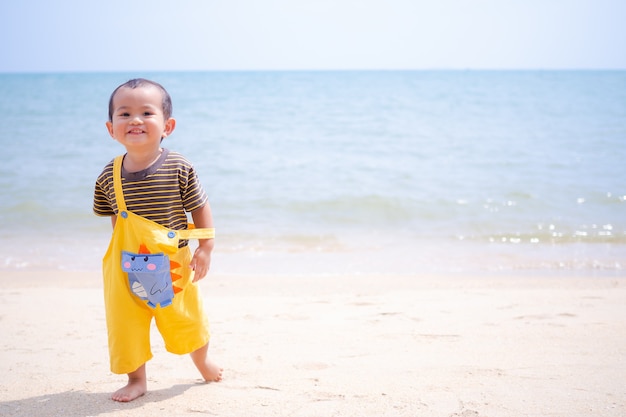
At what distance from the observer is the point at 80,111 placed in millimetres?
20062

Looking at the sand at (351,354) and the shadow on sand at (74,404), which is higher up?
the shadow on sand at (74,404)

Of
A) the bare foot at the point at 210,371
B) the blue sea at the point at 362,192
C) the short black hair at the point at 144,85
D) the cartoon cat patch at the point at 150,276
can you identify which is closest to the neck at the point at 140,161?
the short black hair at the point at 144,85

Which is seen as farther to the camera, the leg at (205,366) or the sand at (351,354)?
the leg at (205,366)

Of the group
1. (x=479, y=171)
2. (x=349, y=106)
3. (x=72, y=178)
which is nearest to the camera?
(x=72, y=178)

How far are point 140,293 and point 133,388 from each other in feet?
1.50

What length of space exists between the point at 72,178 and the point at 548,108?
668 inches

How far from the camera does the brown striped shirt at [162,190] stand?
2287 millimetres

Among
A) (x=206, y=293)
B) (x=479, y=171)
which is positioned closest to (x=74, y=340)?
(x=206, y=293)

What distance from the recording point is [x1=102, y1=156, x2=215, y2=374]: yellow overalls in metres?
2.29

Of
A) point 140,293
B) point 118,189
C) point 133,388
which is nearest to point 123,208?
point 118,189

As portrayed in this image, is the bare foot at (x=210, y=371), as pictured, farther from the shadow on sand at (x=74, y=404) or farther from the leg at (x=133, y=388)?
the leg at (x=133, y=388)

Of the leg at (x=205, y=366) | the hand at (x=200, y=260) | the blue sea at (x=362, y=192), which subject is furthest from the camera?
the blue sea at (x=362, y=192)

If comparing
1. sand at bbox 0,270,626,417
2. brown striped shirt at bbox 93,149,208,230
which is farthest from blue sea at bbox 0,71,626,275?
brown striped shirt at bbox 93,149,208,230

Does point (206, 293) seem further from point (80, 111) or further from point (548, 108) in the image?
point (548, 108)
